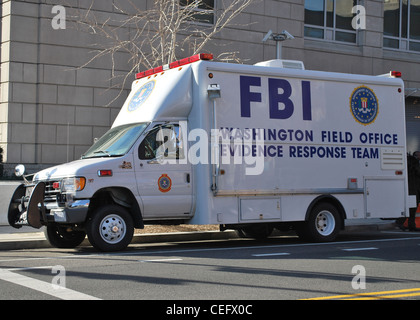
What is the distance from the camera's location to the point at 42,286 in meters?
7.59

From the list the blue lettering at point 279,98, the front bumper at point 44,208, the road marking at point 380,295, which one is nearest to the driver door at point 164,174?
the front bumper at point 44,208

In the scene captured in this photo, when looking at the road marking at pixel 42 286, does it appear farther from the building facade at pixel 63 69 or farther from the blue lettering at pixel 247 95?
the building facade at pixel 63 69

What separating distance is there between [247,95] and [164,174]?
224cm

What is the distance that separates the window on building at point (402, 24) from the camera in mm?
25297

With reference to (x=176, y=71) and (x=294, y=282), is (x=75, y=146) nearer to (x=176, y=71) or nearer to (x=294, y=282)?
(x=176, y=71)

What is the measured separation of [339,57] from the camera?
23.7m

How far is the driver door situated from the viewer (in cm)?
1131

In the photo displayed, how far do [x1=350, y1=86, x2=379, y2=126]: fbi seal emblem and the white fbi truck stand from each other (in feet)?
0.08

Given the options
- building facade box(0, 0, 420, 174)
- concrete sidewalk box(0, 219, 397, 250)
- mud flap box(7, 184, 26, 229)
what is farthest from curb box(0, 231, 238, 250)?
building facade box(0, 0, 420, 174)

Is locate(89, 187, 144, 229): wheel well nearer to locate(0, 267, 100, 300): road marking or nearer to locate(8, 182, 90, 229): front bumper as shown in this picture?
locate(8, 182, 90, 229): front bumper

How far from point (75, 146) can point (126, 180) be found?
866 cm

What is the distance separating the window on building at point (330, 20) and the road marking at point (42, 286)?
57.0 ft
